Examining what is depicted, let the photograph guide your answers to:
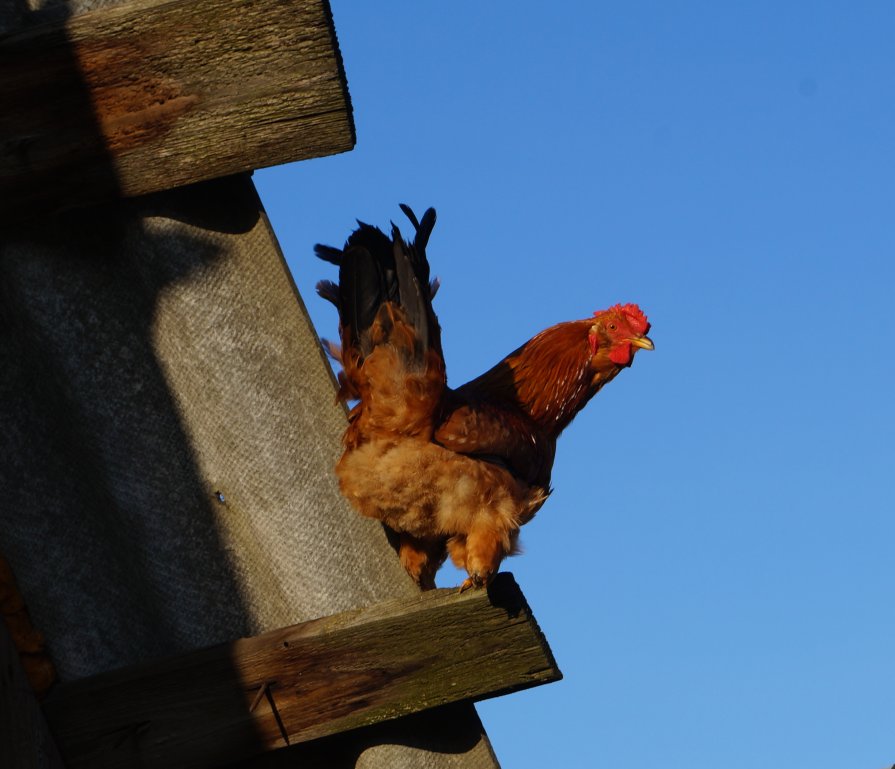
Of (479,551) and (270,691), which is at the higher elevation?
(479,551)

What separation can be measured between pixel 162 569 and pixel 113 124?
3.12 feet

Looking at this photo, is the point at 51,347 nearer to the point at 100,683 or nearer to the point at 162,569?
the point at 162,569

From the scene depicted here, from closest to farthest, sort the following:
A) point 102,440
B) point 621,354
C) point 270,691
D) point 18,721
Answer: point 18,721 < point 270,691 < point 102,440 < point 621,354

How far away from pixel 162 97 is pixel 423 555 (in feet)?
5.92

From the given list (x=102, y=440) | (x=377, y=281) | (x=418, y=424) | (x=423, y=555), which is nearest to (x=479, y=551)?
(x=423, y=555)

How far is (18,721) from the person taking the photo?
1.93 meters

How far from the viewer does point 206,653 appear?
2123 millimetres

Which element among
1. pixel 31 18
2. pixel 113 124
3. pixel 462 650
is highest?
pixel 31 18

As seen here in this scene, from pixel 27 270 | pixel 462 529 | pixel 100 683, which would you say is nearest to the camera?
pixel 100 683

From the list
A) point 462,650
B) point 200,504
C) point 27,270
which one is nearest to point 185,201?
point 27,270

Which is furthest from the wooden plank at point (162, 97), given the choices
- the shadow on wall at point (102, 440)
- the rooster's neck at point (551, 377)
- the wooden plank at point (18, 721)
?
the rooster's neck at point (551, 377)

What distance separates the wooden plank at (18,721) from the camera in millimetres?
1863

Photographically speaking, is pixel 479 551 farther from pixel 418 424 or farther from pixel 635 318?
pixel 635 318

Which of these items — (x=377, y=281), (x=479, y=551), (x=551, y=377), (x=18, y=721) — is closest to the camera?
(x=18, y=721)
